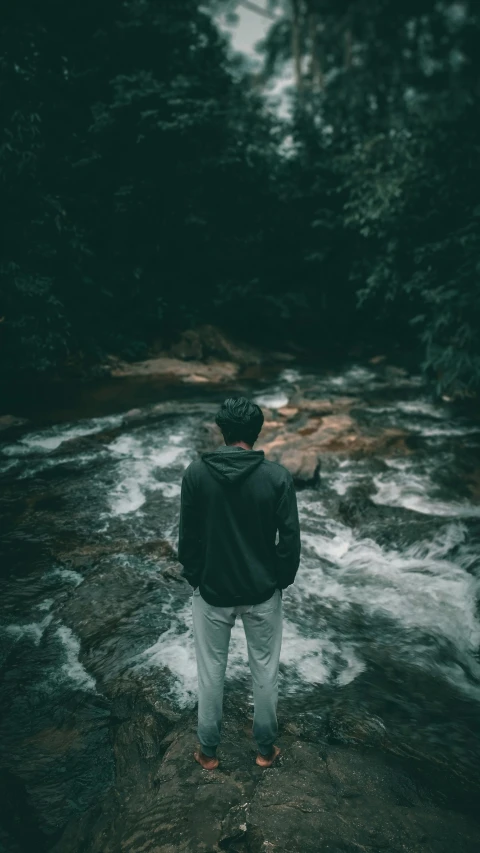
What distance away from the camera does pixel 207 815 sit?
102 inches

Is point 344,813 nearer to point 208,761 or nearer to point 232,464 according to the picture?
point 208,761

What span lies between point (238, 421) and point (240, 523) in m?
0.52

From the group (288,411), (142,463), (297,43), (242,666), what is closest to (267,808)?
(242,666)

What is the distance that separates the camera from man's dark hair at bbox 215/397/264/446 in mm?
2586

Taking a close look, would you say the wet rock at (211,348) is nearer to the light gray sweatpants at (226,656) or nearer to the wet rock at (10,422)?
the wet rock at (10,422)

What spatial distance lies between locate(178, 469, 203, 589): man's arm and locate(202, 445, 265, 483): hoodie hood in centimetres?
16

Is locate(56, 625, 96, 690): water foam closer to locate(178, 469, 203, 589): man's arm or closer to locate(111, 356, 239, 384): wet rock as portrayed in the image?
locate(178, 469, 203, 589): man's arm

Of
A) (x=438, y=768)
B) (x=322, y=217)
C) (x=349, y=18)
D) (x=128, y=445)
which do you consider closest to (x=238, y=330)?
(x=322, y=217)

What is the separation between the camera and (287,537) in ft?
8.66

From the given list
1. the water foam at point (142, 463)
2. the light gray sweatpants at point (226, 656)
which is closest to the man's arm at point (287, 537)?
the light gray sweatpants at point (226, 656)

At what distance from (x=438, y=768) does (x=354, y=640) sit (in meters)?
1.53

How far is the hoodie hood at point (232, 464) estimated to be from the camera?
→ 2.49 meters

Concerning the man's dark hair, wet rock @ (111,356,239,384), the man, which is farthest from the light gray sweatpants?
wet rock @ (111,356,239,384)

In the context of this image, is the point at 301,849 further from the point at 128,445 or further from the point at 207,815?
the point at 128,445
